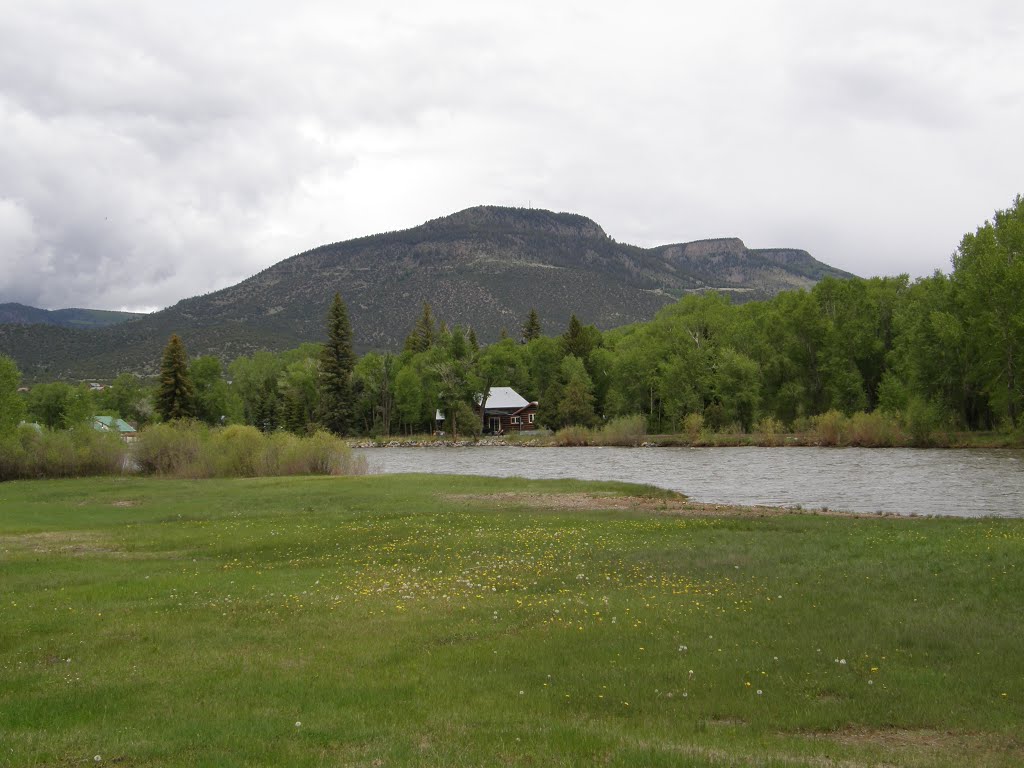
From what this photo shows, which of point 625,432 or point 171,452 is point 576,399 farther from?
point 171,452

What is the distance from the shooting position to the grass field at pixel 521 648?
807 cm

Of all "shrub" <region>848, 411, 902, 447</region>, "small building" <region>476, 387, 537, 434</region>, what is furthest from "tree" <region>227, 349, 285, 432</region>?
"shrub" <region>848, 411, 902, 447</region>

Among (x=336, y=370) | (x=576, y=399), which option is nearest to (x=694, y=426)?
(x=576, y=399)

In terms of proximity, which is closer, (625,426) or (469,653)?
(469,653)

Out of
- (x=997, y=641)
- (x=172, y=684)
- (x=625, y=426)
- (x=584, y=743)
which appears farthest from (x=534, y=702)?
(x=625, y=426)

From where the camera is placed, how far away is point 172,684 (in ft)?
33.6

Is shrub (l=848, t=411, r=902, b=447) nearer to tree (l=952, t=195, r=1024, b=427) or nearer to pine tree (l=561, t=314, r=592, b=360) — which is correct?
tree (l=952, t=195, r=1024, b=427)

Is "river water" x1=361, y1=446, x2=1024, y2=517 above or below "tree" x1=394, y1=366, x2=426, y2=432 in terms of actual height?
below

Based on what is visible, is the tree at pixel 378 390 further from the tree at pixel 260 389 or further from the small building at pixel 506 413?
the small building at pixel 506 413

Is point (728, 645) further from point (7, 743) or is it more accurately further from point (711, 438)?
point (711, 438)

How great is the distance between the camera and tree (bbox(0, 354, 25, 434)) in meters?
59.8

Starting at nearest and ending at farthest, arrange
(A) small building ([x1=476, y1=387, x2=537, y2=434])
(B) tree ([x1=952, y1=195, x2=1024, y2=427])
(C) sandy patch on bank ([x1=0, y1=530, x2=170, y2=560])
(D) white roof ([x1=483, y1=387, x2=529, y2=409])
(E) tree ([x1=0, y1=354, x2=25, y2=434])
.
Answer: (C) sandy patch on bank ([x1=0, y1=530, x2=170, y2=560]) < (E) tree ([x1=0, y1=354, x2=25, y2=434]) < (B) tree ([x1=952, y1=195, x2=1024, y2=427]) < (A) small building ([x1=476, y1=387, x2=537, y2=434]) < (D) white roof ([x1=483, y1=387, x2=529, y2=409])

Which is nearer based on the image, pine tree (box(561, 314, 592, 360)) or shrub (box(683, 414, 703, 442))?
shrub (box(683, 414, 703, 442))

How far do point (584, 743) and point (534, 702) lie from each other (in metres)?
1.75
